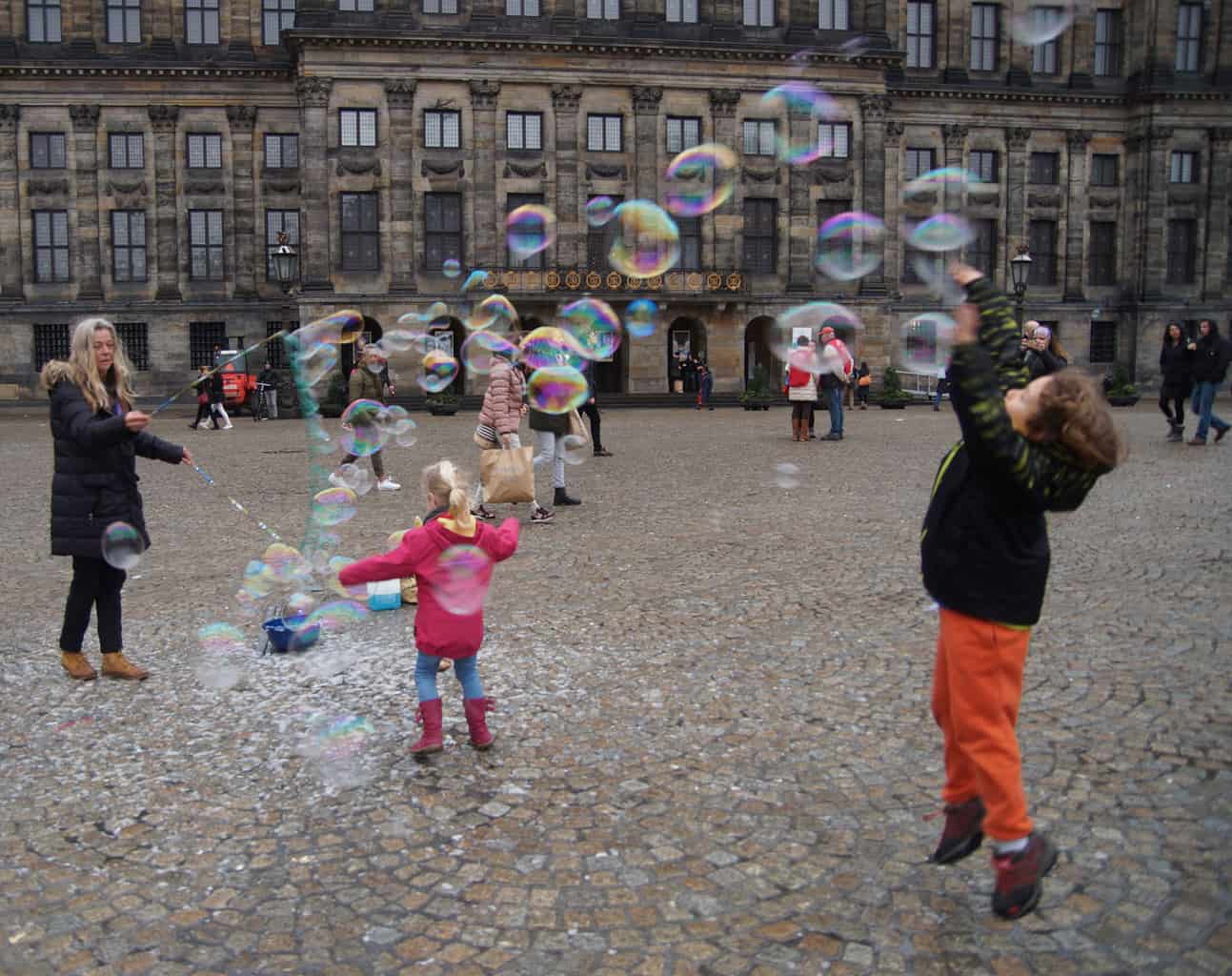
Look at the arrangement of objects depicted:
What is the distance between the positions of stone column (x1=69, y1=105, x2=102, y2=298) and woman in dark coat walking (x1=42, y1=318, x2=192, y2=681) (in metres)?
42.4

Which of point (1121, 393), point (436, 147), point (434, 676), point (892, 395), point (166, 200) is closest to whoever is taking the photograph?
point (434, 676)

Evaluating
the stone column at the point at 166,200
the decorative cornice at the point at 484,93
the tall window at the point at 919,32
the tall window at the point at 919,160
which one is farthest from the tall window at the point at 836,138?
the stone column at the point at 166,200

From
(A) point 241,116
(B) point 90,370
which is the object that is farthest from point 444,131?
(B) point 90,370

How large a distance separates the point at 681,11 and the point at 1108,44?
20.3m

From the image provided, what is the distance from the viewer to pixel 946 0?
4772 cm

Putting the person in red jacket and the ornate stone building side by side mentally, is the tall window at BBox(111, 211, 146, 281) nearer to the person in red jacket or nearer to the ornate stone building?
the ornate stone building

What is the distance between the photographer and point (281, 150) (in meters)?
44.9

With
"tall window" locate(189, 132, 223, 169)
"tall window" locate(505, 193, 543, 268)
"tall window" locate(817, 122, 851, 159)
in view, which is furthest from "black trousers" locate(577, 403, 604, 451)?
"tall window" locate(189, 132, 223, 169)

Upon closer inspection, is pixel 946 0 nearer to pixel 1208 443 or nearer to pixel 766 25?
pixel 766 25

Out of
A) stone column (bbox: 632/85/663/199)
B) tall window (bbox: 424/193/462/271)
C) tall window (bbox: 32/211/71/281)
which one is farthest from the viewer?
tall window (bbox: 32/211/71/281)

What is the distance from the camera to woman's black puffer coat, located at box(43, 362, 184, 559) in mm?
6234

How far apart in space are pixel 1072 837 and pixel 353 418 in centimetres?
894

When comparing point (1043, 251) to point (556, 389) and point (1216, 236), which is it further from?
point (556, 389)

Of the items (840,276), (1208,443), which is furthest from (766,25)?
(840,276)
